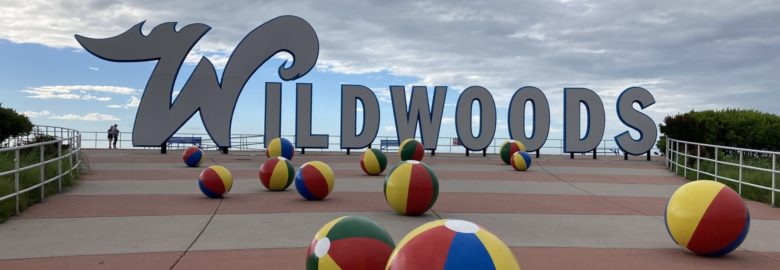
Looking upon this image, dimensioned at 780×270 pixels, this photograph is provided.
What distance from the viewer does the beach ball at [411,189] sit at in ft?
30.8

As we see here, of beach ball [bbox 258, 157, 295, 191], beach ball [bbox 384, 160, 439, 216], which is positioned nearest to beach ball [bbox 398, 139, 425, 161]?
beach ball [bbox 258, 157, 295, 191]

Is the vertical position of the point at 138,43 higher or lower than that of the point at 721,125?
higher

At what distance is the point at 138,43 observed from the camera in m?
27.3

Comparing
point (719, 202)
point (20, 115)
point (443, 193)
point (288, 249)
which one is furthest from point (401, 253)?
point (20, 115)

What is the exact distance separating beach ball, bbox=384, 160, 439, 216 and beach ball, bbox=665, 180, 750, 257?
361 centimetres

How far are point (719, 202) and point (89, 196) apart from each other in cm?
1104

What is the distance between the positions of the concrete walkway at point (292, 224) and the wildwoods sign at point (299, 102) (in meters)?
12.4

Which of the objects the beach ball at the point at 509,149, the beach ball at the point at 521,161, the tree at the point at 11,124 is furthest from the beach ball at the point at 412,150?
the tree at the point at 11,124

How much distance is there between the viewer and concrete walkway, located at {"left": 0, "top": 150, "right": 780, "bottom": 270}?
6832 millimetres

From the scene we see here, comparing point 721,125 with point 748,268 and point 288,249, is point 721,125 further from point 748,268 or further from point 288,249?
point 288,249

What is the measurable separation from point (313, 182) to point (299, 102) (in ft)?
59.2

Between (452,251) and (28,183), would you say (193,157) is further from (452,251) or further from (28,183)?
(452,251)

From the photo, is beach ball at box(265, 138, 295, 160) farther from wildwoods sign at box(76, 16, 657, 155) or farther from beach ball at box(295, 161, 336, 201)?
beach ball at box(295, 161, 336, 201)

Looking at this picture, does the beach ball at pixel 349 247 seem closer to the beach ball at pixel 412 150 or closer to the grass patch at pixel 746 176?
the grass patch at pixel 746 176
